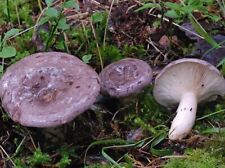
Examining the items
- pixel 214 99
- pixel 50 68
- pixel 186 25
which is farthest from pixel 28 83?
pixel 186 25

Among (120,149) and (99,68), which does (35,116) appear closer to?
(120,149)

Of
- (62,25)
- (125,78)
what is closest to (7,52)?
(62,25)

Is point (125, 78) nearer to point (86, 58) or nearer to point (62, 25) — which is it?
point (86, 58)

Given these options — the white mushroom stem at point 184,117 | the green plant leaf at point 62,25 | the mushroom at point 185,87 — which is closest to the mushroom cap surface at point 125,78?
the mushroom at point 185,87

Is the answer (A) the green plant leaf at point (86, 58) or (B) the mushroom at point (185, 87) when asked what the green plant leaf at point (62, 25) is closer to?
(A) the green plant leaf at point (86, 58)

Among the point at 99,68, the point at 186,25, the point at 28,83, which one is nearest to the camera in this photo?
the point at 28,83

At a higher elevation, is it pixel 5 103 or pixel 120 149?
pixel 5 103

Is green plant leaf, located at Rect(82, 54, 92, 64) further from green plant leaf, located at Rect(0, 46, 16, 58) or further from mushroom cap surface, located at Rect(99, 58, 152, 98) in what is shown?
green plant leaf, located at Rect(0, 46, 16, 58)
